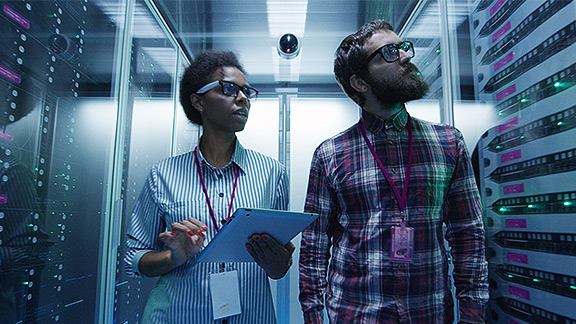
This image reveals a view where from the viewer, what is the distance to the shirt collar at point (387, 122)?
155cm

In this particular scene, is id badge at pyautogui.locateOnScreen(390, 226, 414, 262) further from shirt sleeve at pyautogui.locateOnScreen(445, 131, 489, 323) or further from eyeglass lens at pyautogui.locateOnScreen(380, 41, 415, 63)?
eyeglass lens at pyautogui.locateOnScreen(380, 41, 415, 63)

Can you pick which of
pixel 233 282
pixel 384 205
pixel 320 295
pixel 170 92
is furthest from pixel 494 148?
pixel 170 92

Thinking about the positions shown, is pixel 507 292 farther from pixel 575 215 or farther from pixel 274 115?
pixel 274 115

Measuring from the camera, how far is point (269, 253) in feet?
4.28

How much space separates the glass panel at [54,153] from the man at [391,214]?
1020 mm

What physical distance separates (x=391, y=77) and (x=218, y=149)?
2.66 ft

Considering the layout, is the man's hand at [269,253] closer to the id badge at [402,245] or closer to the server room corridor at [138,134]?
the id badge at [402,245]

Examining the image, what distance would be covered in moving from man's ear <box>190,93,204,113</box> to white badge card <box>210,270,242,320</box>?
771 mm

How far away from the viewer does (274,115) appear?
12.4 ft

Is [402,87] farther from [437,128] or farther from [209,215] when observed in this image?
[209,215]

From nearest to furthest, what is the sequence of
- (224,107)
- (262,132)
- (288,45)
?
(224,107)
(288,45)
(262,132)

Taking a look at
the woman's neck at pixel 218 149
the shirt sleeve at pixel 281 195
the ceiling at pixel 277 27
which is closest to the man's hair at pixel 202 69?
the woman's neck at pixel 218 149

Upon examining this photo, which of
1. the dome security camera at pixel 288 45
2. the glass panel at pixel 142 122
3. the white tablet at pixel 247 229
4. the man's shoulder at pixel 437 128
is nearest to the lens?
the white tablet at pixel 247 229

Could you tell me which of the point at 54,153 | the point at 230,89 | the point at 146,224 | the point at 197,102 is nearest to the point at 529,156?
the point at 230,89
